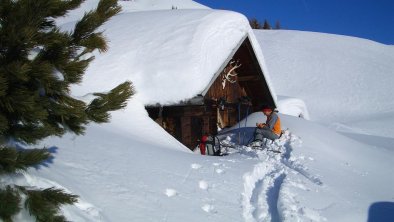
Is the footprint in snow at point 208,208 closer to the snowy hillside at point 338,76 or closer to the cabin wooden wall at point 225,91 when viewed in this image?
the cabin wooden wall at point 225,91

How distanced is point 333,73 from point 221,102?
28540 mm

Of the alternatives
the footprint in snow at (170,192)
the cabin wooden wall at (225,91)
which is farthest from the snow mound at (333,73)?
the footprint in snow at (170,192)

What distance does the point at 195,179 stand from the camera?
504 centimetres

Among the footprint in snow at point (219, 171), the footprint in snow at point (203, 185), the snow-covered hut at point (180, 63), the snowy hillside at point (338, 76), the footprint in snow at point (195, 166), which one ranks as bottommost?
the snowy hillside at point (338, 76)

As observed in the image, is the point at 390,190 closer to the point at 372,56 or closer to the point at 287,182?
the point at 287,182

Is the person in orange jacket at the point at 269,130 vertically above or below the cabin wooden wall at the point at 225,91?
below

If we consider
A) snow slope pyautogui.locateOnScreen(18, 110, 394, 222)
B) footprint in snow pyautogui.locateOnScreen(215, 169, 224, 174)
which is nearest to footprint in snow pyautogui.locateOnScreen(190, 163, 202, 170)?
snow slope pyautogui.locateOnScreen(18, 110, 394, 222)

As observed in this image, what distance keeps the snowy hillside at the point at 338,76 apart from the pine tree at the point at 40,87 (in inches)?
862

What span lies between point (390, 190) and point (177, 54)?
613 cm

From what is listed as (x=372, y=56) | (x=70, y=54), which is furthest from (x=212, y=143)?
(x=372, y=56)

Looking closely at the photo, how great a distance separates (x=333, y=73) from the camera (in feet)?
119

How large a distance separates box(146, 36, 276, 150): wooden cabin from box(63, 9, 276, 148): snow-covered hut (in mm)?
28

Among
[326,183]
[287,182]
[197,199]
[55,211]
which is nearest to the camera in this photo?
[55,211]

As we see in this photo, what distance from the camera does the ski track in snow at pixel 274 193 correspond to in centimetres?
468
